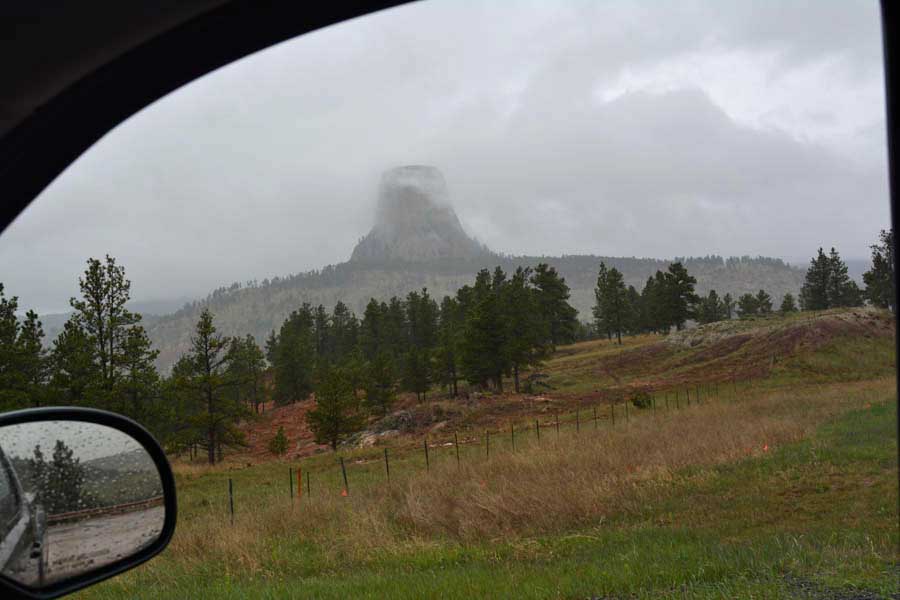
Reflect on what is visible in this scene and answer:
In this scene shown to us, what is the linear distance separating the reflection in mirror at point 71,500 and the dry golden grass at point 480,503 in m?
6.74

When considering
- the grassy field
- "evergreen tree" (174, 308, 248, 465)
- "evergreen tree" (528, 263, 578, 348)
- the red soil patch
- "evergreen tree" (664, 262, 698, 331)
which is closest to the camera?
the grassy field

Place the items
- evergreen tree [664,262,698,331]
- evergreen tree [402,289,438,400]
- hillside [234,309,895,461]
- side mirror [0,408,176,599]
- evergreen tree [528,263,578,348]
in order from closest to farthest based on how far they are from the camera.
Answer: side mirror [0,408,176,599], hillside [234,309,895,461], evergreen tree [402,289,438,400], evergreen tree [664,262,698,331], evergreen tree [528,263,578,348]

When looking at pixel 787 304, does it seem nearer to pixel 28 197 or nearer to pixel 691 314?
pixel 691 314

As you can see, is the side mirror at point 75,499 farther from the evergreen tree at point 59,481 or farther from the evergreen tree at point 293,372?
the evergreen tree at point 293,372

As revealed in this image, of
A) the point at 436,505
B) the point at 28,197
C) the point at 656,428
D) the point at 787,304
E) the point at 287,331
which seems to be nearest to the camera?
the point at 28,197

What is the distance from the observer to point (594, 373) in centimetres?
5997

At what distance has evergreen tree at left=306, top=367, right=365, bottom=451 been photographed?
133ft

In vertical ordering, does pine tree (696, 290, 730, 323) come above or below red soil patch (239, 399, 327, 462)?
above

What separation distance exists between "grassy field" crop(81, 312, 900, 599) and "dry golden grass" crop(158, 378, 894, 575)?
0.04 meters

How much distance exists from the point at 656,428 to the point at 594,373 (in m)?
41.0

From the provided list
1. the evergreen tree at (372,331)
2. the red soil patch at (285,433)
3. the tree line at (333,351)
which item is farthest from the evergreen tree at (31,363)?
the evergreen tree at (372,331)

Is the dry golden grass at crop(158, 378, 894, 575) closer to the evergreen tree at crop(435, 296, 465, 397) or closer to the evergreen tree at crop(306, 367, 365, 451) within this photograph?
the evergreen tree at crop(306, 367, 365, 451)

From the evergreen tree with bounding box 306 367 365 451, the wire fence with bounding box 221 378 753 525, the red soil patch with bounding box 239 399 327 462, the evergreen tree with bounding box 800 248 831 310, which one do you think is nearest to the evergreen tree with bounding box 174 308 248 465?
Answer: the red soil patch with bounding box 239 399 327 462

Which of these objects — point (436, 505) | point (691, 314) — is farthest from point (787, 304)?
point (436, 505)
